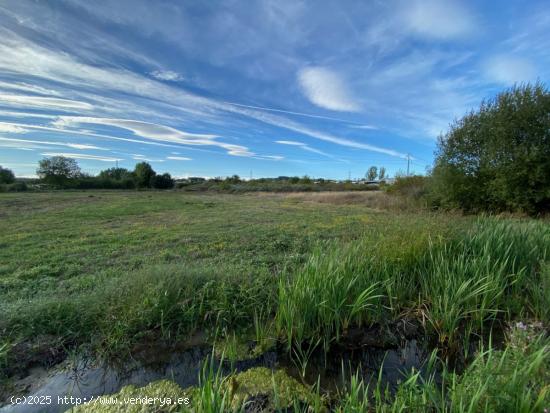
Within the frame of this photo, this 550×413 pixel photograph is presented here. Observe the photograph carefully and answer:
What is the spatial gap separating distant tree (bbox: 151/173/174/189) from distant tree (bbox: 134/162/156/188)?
690 mm

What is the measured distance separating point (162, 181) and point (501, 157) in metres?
62.9

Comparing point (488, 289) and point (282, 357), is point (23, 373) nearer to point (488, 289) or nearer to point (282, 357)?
point (282, 357)

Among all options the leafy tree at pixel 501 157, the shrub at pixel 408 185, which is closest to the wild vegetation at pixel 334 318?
the leafy tree at pixel 501 157

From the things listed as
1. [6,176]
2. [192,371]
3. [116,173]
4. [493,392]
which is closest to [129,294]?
[192,371]

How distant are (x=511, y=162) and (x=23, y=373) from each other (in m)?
16.9

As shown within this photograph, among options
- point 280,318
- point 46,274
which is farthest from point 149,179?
point 280,318

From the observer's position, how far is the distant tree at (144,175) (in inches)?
2323

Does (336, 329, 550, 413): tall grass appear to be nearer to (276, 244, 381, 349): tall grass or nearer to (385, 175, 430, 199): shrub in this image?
(276, 244, 381, 349): tall grass

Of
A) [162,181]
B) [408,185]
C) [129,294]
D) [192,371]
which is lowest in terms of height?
[192,371]

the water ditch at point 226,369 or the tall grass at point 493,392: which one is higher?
the tall grass at point 493,392

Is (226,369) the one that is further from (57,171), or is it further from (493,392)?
(57,171)

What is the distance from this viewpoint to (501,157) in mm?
12125

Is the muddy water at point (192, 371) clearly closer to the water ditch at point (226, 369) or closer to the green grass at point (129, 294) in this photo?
the water ditch at point (226, 369)

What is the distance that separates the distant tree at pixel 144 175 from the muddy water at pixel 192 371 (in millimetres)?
63388
